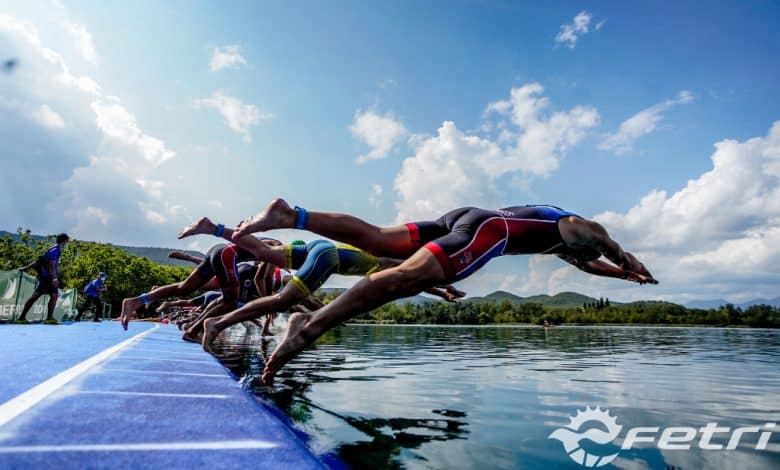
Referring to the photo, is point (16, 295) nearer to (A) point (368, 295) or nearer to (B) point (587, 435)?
(A) point (368, 295)

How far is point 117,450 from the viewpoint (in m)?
1.56

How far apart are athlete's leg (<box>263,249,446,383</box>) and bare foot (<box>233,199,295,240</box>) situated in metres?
0.76

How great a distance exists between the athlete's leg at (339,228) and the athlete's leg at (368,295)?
629mm

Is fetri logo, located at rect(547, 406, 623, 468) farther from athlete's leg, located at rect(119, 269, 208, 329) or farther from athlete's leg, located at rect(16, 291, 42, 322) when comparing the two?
athlete's leg, located at rect(16, 291, 42, 322)

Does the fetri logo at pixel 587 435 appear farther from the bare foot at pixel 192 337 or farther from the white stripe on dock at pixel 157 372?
the bare foot at pixel 192 337

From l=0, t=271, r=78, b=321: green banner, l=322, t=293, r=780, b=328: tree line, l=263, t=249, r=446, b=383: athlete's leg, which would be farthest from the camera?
l=322, t=293, r=780, b=328: tree line

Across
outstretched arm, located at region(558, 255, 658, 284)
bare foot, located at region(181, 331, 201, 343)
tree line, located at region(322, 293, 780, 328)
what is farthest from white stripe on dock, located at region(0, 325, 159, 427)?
tree line, located at region(322, 293, 780, 328)

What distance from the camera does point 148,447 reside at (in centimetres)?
161

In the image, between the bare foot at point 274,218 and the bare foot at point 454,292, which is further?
the bare foot at point 454,292

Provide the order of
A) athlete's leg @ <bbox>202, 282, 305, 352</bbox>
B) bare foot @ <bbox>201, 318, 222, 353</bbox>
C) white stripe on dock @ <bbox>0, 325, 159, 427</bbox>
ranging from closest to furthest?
white stripe on dock @ <bbox>0, 325, 159, 427</bbox> < athlete's leg @ <bbox>202, 282, 305, 352</bbox> < bare foot @ <bbox>201, 318, 222, 353</bbox>

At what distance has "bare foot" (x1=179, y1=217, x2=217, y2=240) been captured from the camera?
198 inches

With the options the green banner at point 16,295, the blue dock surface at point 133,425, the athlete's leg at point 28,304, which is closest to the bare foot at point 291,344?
the blue dock surface at point 133,425

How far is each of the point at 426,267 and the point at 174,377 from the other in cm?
217

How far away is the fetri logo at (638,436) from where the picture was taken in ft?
8.20
